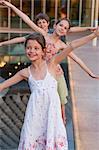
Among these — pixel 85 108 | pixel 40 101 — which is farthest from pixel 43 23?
pixel 85 108

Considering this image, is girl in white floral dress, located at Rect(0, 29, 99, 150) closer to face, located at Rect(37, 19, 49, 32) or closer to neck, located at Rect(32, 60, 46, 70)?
neck, located at Rect(32, 60, 46, 70)

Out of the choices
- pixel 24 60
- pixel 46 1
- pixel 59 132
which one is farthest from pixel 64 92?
pixel 46 1

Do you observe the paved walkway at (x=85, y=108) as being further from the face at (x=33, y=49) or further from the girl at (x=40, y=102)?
the face at (x=33, y=49)

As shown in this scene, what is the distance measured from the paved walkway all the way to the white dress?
140 centimetres

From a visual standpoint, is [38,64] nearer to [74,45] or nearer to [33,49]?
[33,49]

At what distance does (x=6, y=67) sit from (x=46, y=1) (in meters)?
14.8

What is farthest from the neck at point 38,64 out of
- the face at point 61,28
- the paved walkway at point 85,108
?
the paved walkway at point 85,108

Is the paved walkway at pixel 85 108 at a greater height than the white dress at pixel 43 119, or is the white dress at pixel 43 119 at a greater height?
the white dress at pixel 43 119

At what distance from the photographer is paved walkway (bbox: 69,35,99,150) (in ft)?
19.0

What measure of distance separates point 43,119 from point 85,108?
362cm

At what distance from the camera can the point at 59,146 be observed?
3996mm

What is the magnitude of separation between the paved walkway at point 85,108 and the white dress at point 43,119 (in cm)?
140

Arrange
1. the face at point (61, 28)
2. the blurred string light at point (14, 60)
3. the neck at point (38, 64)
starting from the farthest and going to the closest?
1. the blurred string light at point (14, 60)
2. the face at point (61, 28)
3. the neck at point (38, 64)

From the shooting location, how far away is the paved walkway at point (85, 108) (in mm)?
5790
